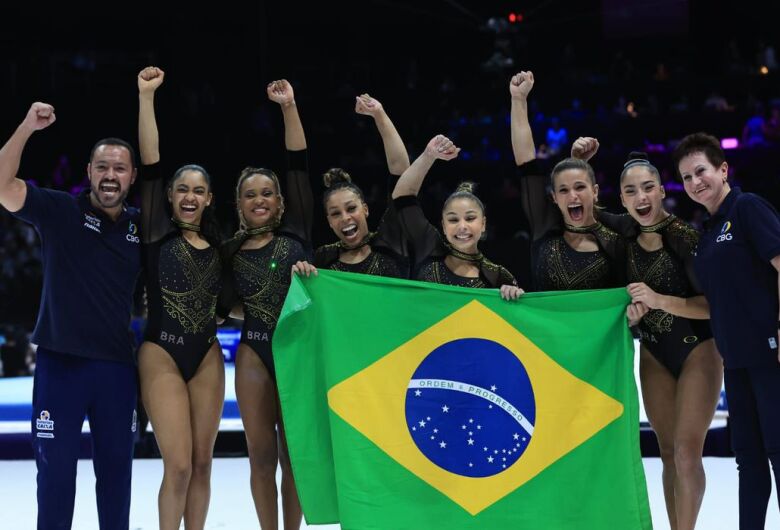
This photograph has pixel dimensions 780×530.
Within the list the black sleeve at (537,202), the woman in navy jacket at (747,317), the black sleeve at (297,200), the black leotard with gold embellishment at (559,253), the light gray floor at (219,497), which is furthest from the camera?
the light gray floor at (219,497)

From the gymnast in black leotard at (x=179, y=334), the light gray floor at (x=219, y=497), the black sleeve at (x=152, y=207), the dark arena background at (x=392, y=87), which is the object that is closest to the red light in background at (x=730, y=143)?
the dark arena background at (x=392, y=87)

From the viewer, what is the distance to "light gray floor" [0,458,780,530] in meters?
4.67

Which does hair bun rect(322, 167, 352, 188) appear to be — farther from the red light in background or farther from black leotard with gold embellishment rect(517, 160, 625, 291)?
the red light in background

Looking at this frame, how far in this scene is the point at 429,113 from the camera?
11852 mm

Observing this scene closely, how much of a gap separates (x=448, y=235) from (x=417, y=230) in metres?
0.18

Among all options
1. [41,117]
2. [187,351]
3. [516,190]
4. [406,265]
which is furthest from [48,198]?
[516,190]

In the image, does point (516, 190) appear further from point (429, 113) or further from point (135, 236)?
point (135, 236)

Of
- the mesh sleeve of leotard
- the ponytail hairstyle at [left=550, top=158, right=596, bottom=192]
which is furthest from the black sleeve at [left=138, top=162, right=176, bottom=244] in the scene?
the ponytail hairstyle at [left=550, top=158, right=596, bottom=192]

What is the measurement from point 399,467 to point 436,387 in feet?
1.24

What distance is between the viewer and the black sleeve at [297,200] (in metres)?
4.11

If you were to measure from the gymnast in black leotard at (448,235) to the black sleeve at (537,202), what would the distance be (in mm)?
227

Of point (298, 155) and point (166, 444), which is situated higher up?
point (298, 155)

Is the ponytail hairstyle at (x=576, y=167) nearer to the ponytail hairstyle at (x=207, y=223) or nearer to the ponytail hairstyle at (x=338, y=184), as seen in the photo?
the ponytail hairstyle at (x=338, y=184)

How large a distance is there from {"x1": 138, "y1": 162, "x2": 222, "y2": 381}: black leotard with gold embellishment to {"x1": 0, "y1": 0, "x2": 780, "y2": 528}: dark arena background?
12.5ft
